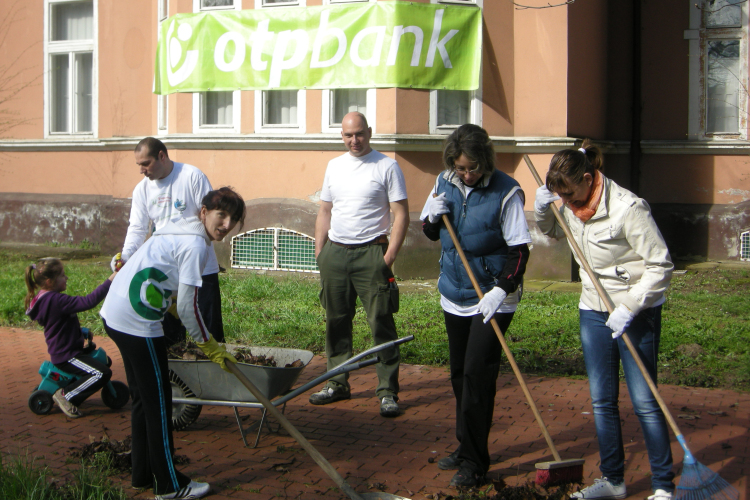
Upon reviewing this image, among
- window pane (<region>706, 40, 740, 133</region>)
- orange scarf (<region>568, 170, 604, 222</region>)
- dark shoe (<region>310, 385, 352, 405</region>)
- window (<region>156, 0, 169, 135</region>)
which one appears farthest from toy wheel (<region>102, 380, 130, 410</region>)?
window pane (<region>706, 40, 740, 133</region>)

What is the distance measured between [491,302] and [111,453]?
2.43 metres

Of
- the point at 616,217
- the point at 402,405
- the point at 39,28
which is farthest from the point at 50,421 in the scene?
the point at 39,28

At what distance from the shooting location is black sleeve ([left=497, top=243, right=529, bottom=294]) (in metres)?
4.01

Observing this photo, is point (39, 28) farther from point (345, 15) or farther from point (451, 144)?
point (451, 144)

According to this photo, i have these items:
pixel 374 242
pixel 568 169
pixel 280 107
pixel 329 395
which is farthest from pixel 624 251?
pixel 280 107

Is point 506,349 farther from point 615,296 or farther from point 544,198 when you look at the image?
point 544,198

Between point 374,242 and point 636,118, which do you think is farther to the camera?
point 636,118

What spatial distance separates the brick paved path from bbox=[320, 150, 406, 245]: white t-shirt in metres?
1.34

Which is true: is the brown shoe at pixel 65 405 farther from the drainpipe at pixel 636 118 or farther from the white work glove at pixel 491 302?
the drainpipe at pixel 636 118

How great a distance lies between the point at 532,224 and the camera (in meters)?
10.0

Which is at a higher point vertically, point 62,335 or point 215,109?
point 215,109

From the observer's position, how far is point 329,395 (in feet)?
18.4

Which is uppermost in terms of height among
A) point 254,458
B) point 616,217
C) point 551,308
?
point 616,217

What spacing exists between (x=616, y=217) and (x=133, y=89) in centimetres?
1114
